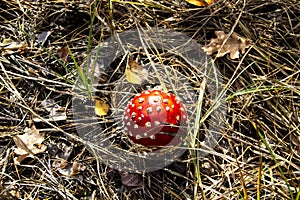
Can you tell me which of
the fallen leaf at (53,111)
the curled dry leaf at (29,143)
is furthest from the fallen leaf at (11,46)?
the curled dry leaf at (29,143)

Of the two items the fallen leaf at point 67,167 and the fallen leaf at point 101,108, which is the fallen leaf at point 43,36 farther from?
the fallen leaf at point 67,167

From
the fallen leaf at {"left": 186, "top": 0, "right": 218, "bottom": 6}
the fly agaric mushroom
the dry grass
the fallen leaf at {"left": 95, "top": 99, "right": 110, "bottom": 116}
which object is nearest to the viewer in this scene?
the fly agaric mushroom

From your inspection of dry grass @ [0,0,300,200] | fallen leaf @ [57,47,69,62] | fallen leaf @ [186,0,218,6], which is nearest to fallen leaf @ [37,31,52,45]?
dry grass @ [0,0,300,200]

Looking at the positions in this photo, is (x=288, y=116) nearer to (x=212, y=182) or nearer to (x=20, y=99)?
(x=212, y=182)

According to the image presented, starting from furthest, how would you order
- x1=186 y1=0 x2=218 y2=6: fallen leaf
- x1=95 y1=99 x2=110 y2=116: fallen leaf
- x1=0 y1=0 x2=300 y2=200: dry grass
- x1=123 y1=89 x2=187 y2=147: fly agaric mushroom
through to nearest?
x1=186 y1=0 x2=218 y2=6: fallen leaf, x1=95 y1=99 x2=110 y2=116: fallen leaf, x1=0 y1=0 x2=300 y2=200: dry grass, x1=123 y1=89 x2=187 y2=147: fly agaric mushroom

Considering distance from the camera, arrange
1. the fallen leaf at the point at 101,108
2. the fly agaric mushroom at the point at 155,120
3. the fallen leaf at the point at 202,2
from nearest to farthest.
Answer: the fly agaric mushroom at the point at 155,120 → the fallen leaf at the point at 101,108 → the fallen leaf at the point at 202,2

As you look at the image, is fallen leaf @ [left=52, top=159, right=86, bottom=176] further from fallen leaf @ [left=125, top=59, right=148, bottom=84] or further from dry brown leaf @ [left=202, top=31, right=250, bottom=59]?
dry brown leaf @ [left=202, top=31, right=250, bottom=59]
